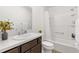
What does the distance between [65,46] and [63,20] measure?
2.47 feet

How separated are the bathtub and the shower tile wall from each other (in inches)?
4.7

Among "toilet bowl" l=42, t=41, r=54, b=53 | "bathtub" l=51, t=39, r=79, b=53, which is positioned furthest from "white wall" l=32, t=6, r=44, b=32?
"bathtub" l=51, t=39, r=79, b=53

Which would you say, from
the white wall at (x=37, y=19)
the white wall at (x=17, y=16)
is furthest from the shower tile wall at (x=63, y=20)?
the white wall at (x=17, y=16)

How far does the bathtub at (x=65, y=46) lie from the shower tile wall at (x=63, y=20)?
12 cm

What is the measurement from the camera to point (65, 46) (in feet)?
7.55

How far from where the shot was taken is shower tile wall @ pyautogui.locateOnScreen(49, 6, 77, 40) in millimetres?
2094

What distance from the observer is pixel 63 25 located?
222 centimetres

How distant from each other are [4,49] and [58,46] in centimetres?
177

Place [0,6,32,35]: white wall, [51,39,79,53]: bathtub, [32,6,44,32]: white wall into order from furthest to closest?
[51,39,79,53]: bathtub < [32,6,44,32]: white wall < [0,6,32,35]: white wall

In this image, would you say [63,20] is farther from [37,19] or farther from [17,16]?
[17,16]

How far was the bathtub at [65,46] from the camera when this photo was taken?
2146 millimetres

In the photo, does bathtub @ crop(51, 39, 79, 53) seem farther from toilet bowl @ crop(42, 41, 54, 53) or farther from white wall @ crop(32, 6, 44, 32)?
white wall @ crop(32, 6, 44, 32)

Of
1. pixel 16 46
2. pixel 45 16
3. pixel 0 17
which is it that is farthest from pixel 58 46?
pixel 0 17

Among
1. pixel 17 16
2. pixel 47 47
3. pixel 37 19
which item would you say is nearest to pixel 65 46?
pixel 47 47
